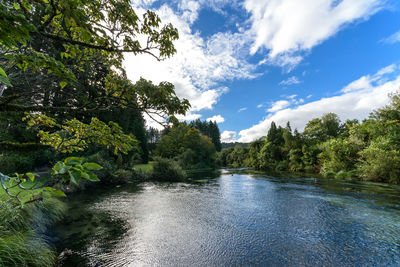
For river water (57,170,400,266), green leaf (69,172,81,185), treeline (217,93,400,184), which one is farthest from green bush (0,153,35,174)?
treeline (217,93,400,184)

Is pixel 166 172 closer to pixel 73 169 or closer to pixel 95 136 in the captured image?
pixel 95 136

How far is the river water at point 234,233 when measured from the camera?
547 centimetres

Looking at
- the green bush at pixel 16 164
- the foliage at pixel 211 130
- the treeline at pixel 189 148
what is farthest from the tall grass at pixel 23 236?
the foliage at pixel 211 130

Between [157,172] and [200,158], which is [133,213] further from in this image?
[200,158]

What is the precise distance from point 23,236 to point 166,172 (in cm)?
2105

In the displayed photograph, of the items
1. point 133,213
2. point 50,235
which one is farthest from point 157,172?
point 50,235

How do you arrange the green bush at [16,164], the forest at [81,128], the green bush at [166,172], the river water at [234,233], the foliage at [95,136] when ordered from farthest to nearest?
the green bush at [166,172], the green bush at [16,164], the river water at [234,233], the foliage at [95,136], the forest at [81,128]

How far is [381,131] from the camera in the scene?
69.2ft

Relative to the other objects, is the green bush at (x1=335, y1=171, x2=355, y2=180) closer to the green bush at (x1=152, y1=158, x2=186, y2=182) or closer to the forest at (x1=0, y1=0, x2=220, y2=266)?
the green bush at (x1=152, y1=158, x2=186, y2=182)

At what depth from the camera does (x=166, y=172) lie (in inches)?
1018

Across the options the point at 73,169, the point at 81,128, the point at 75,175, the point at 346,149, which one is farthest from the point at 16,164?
the point at 346,149

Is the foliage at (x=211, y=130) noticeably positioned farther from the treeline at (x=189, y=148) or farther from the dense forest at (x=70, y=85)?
the dense forest at (x=70, y=85)

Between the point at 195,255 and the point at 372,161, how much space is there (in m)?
22.6

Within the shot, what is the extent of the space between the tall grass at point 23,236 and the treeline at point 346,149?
25.9m
